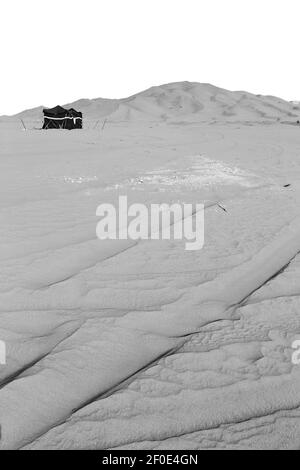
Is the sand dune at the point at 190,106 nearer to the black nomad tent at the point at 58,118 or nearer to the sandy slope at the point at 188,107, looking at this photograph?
the sandy slope at the point at 188,107

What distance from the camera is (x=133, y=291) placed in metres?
2.74

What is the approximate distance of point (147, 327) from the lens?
7.64 ft

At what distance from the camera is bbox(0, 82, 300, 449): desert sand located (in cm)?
160

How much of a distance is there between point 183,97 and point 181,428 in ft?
150

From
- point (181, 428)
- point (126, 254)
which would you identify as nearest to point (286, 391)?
point (181, 428)

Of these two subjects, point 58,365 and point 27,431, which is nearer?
point 27,431

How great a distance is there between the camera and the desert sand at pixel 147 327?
5.25 feet

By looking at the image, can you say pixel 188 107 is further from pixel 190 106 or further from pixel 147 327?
pixel 147 327

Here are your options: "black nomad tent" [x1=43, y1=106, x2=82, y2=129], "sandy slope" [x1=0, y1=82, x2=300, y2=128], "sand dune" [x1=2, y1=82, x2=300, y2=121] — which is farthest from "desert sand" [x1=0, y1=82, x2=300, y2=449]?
"sand dune" [x1=2, y1=82, x2=300, y2=121]

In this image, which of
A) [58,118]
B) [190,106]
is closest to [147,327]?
[58,118]

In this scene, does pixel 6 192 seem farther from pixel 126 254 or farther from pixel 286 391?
pixel 286 391

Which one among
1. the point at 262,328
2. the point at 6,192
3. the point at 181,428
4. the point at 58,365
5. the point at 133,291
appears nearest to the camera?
the point at 181,428

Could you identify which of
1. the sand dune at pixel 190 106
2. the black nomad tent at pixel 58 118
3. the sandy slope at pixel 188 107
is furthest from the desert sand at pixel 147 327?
the sand dune at pixel 190 106

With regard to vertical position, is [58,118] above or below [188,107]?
below
